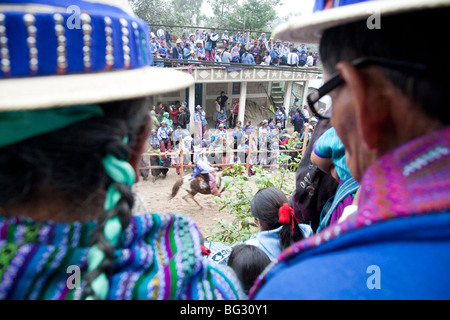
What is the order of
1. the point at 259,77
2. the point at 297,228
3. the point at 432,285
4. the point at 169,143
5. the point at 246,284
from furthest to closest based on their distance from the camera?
the point at 259,77
the point at 169,143
the point at 297,228
the point at 246,284
the point at 432,285

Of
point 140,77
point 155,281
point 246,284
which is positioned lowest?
point 246,284

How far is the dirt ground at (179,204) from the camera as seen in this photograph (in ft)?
23.4

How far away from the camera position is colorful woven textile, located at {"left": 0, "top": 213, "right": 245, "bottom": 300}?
678 mm

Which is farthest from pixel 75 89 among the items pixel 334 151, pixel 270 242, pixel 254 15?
pixel 254 15

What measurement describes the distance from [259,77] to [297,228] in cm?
1440

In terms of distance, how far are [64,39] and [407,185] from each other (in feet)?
2.89

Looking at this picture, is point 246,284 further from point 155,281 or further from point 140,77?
point 140,77

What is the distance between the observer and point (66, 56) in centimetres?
69

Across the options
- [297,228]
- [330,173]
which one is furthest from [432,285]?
[297,228]

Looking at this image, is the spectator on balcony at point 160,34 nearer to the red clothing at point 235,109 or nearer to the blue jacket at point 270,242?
the red clothing at point 235,109

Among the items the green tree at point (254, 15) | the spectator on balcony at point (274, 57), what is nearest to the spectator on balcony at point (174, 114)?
the spectator on balcony at point (274, 57)

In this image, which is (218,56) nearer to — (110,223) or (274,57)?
(274,57)

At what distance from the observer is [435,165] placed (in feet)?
2.13

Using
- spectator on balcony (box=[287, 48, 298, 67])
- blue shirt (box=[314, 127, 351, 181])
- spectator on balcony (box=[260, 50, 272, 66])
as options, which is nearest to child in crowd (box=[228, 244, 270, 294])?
blue shirt (box=[314, 127, 351, 181])
